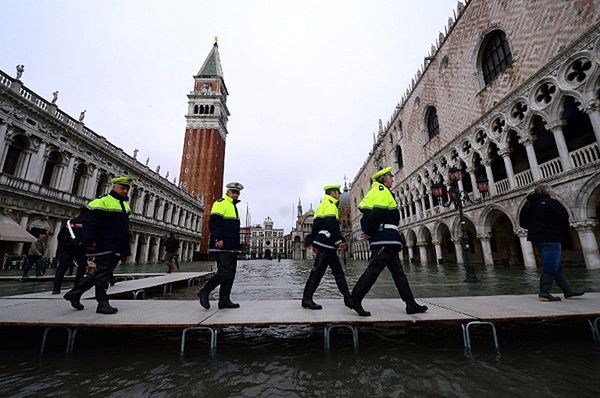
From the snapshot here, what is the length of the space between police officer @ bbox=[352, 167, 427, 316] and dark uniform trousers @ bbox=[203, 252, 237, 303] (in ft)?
6.09

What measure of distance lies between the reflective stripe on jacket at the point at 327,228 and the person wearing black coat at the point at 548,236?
2.84 metres

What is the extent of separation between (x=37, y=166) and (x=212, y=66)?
5101 cm

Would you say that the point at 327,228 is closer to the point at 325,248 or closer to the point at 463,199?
the point at 325,248

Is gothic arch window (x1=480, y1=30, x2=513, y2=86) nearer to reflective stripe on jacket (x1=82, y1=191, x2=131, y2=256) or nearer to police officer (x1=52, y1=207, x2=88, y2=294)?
reflective stripe on jacket (x1=82, y1=191, x2=131, y2=256)

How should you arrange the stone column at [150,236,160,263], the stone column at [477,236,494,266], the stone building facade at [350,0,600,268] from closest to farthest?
the stone building facade at [350,0,600,268]
the stone column at [477,236,494,266]
the stone column at [150,236,160,263]

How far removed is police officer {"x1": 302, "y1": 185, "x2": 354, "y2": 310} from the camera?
367 cm

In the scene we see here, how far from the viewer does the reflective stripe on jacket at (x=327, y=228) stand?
3.87m

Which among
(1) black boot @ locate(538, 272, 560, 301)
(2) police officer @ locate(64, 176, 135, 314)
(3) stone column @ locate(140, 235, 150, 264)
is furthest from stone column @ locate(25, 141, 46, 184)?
(1) black boot @ locate(538, 272, 560, 301)

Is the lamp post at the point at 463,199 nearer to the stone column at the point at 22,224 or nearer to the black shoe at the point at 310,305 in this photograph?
the black shoe at the point at 310,305

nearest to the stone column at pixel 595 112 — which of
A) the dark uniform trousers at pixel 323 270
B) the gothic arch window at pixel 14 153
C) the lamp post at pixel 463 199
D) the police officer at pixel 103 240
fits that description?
the lamp post at pixel 463 199

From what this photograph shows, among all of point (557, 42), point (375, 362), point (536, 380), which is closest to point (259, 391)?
point (375, 362)

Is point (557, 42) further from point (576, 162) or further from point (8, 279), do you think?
point (8, 279)

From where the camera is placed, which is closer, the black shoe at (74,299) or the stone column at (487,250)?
the black shoe at (74,299)

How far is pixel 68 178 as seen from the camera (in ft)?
62.9
